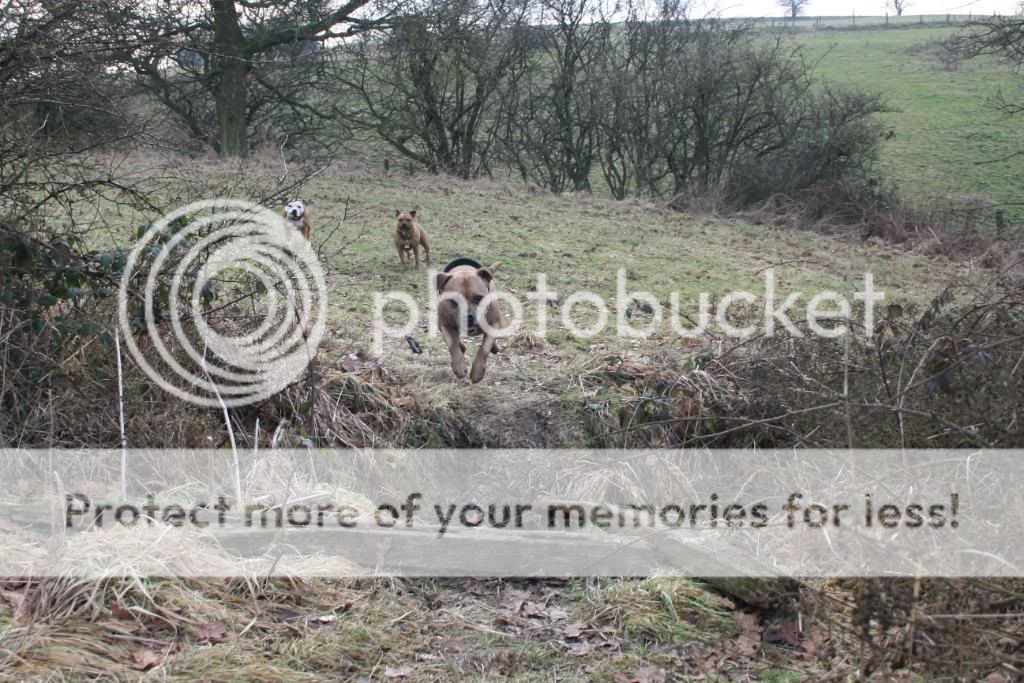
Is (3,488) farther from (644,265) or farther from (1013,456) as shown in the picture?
(644,265)

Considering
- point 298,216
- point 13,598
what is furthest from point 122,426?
point 298,216

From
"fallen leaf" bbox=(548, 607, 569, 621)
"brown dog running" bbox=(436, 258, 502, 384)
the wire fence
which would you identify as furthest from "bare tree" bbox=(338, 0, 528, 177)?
the wire fence

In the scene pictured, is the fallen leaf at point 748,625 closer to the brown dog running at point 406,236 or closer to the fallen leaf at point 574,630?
the fallen leaf at point 574,630

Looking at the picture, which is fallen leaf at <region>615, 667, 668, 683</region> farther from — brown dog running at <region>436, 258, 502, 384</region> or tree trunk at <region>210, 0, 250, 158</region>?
tree trunk at <region>210, 0, 250, 158</region>

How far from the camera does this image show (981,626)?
156 inches

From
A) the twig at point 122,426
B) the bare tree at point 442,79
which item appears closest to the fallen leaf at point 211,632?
the twig at point 122,426

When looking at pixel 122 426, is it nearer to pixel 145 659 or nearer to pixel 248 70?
pixel 145 659

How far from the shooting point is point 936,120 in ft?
97.2

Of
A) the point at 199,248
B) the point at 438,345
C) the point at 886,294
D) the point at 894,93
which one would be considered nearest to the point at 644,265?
the point at 886,294

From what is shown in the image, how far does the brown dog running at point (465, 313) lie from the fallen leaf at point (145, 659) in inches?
181

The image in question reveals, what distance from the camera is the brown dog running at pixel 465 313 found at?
8.92m

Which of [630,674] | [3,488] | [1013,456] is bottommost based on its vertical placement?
[630,674]

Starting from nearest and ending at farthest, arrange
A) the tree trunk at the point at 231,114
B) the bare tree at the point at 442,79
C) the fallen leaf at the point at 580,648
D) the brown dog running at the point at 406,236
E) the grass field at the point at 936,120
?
the fallen leaf at the point at 580,648, the brown dog running at the point at 406,236, the grass field at the point at 936,120, the tree trunk at the point at 231,114, the bare tree at the point at 442,79

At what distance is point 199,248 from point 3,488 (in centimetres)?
224
